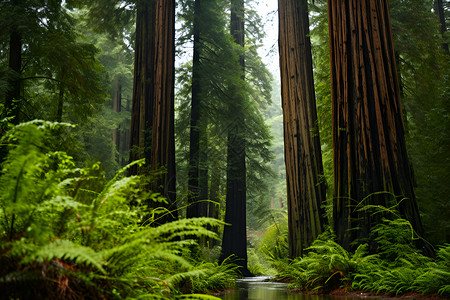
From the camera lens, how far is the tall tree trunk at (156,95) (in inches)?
342

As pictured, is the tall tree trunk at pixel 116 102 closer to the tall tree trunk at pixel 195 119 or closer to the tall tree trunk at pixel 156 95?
the tall tree trunk at pixel 195 119

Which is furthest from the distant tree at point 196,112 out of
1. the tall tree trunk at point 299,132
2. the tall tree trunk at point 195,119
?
the tall tree trunk at point 299,132

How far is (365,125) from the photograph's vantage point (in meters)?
5.45

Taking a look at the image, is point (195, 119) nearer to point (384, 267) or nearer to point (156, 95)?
point (156, 95)

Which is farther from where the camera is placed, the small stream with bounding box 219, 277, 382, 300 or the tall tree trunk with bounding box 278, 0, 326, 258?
the tall tree trunk with bounding box 278, 0, 326, 258

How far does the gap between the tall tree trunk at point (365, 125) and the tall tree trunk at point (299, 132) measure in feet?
7.65

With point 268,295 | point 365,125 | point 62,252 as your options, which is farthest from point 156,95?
point 62,252

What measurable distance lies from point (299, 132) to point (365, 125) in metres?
3.22

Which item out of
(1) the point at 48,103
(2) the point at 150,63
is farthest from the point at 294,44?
(1) the point at 48,103

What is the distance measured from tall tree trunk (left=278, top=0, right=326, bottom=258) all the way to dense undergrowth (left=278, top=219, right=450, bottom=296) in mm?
2795

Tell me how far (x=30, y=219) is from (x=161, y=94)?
7.21m

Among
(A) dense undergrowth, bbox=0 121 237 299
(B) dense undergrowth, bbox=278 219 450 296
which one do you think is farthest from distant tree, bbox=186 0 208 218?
(A) dense undergrowth, bbox=0 121 237 299

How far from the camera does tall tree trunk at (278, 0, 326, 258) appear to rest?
8.22m

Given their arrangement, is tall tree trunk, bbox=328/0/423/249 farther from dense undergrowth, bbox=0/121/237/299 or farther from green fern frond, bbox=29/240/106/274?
green fern frond, bbox=29/240/106/274
